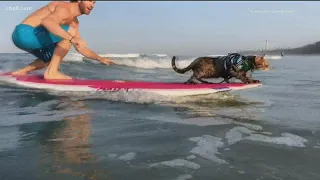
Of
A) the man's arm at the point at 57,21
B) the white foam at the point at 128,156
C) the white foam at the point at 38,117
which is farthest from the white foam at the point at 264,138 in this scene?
the man's arm at the point at 57,21

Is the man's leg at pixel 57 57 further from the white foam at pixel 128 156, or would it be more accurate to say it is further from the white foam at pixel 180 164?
the white foam at pixel 180 164

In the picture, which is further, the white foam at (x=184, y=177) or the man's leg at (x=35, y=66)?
the man's leg at (x=35, y=66)

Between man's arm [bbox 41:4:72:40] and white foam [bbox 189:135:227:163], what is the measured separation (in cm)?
330

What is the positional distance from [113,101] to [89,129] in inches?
80.9

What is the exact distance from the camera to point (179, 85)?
686 centimetres

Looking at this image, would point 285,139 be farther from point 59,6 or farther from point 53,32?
point 59,6

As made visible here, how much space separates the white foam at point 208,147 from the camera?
320 cm

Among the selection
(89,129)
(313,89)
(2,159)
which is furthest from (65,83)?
(313,89)

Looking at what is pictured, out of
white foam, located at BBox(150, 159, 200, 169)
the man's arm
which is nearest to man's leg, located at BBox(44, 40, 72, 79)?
the man's arm

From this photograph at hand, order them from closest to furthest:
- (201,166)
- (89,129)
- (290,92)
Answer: (201,166)
(89,129)
(290,92)

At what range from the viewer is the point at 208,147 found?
349cm

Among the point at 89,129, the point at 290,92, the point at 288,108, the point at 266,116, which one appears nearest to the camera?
the point at 89,129

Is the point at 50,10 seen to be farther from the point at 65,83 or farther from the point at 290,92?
the point at 290,92

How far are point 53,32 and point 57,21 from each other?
9.6 inches
